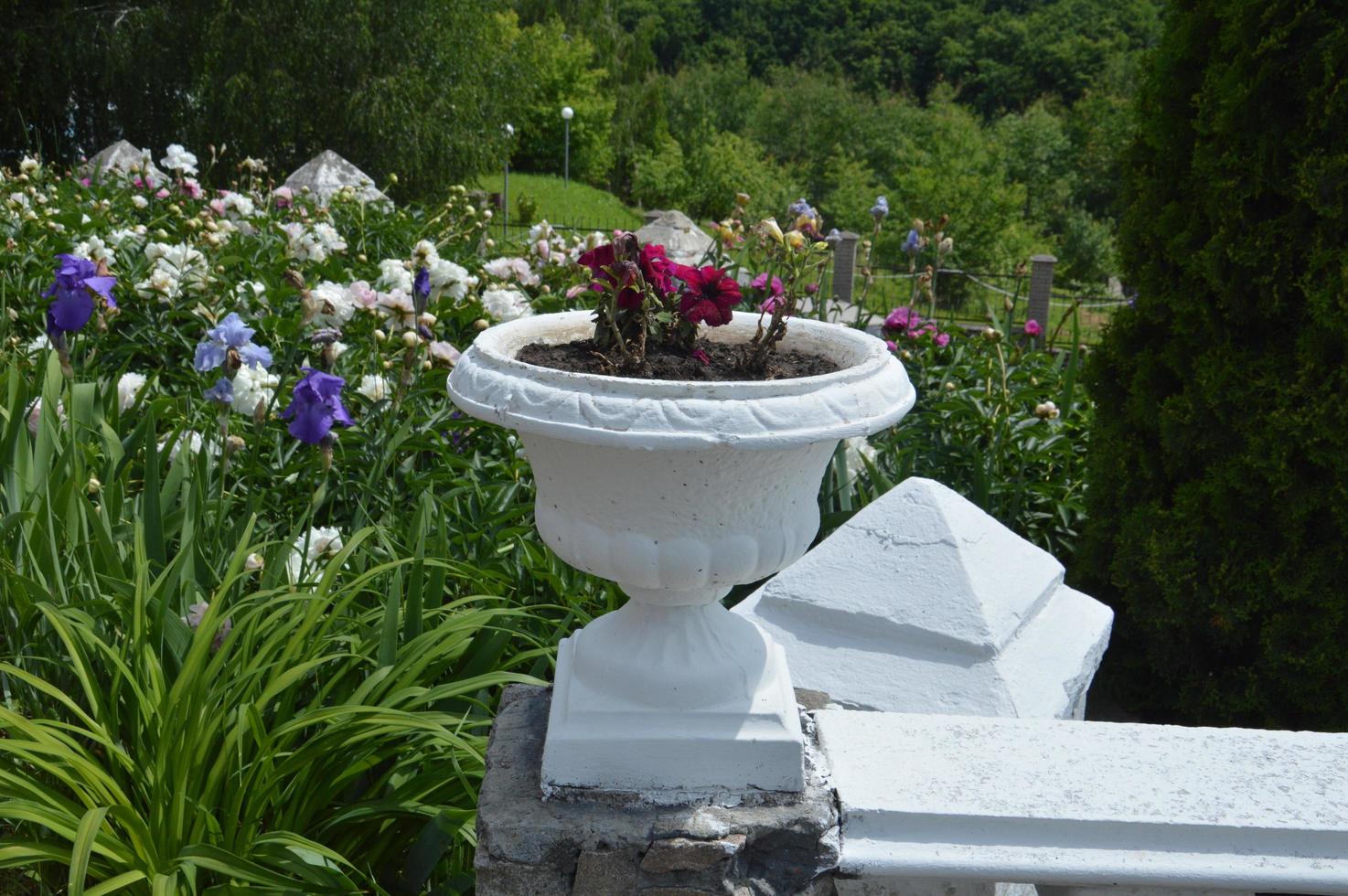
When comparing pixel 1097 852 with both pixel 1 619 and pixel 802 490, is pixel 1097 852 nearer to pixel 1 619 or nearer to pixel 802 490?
pixel 802 490

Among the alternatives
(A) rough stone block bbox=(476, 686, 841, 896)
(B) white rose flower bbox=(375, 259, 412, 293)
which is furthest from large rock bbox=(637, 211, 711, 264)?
(A) rough stone block bbox=(476, 686, 841, 896)

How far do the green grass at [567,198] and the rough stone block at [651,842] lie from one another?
89.4ft

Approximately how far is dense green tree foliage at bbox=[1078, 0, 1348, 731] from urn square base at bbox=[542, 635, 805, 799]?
1747mm

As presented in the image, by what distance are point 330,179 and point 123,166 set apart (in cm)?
179

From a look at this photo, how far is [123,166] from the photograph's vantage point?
790 centimetres

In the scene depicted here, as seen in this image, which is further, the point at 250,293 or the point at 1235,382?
the point at 250,293

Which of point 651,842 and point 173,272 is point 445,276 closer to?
point 173,272

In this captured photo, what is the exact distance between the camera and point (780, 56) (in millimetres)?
45719

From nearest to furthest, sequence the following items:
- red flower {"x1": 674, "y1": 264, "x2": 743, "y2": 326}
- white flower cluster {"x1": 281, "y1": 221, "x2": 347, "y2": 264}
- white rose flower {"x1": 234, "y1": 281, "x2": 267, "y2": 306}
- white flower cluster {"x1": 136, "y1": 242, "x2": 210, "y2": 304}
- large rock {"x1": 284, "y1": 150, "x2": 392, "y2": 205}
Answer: red flower {"x1": 674, "y1": 264, "x2": 743, "y2": 326} < white flower cluster {"x1": 136, "y1": 242, "x2": 210, "y2": 304} < white rose flower {"x1": 234, "y1": 281, "x2": 267, "y2": 306} < white flower cluster {"x1": 281, "y1": 221, "x2": 347, "y2": 264} < large rock {"x1": 284, "y1": 150, "x2": 392, "y2": 205}

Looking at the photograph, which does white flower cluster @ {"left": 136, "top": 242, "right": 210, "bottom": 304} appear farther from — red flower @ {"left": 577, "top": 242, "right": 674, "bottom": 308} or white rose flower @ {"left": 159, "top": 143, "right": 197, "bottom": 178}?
red flower @ {"left": 577, "top": 242, "right": 674, "bottom": 308}

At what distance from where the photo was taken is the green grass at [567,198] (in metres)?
29.4

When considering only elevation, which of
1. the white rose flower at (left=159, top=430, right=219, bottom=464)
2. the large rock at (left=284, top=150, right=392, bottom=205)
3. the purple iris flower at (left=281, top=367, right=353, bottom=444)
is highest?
the purple iris flower at (left=281, top=367, right=353, bottom=444)

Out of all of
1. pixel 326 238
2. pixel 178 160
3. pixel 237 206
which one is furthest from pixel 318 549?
pixel 178 160

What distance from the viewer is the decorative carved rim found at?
99cm
